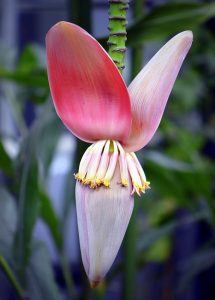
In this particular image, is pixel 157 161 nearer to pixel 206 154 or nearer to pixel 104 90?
pixel 104 90

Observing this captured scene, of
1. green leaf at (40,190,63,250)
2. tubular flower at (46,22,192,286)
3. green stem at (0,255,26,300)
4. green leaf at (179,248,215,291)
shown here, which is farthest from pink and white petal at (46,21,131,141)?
green leaf at (179,248,215,291)

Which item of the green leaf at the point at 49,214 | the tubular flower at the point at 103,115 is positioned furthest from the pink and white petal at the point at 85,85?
the green leaf at the point at 49,214

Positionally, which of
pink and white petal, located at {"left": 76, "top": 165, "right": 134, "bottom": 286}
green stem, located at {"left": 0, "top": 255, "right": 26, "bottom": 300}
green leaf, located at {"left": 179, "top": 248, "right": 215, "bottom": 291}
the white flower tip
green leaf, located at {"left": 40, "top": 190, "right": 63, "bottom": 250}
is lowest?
green leaf, located at {"left": 179, "top": 248, "right": 215, "bottom": 291}

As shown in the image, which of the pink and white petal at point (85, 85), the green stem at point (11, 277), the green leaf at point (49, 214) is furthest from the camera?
the green leaf at point (49, 214)

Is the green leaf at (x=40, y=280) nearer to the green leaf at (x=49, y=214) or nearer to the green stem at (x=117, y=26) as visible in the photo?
the green leaf at (x=49, y=214)

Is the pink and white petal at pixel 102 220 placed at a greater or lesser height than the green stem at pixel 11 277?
greater

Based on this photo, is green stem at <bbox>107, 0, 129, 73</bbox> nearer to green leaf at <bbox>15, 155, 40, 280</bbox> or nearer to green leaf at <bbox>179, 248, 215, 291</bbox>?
green leaf at <bbox>15, 155, 40, 280</bbox>

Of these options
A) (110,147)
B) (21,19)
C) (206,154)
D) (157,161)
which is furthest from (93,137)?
(21,19)
